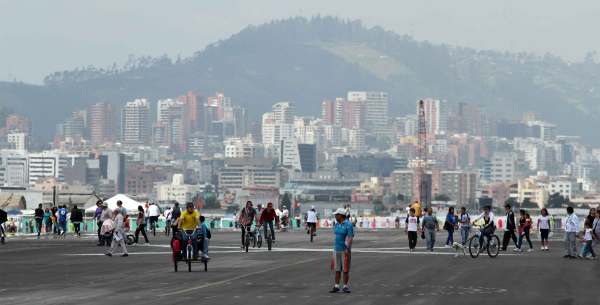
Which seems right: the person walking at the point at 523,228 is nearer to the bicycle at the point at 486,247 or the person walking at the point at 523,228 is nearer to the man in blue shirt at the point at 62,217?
the bicycle at the point at 486,247

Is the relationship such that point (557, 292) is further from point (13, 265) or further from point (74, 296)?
point (13, 265)

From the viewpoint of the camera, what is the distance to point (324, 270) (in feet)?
140

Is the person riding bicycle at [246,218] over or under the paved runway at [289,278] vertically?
over

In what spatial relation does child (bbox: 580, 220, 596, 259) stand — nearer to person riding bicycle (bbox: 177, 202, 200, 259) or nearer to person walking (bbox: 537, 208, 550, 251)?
person walking (bbox: 537, 208, 550, 251)

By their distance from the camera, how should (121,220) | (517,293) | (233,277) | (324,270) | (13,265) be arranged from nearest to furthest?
(517,293) → (233,277) → (324,270) → (13,265) → (121,220)

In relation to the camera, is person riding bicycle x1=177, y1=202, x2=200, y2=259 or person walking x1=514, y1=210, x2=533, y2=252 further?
person walking x1=514, y1=210, x2=533, y2=252

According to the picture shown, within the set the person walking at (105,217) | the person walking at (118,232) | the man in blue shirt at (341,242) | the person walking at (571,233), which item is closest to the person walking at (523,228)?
the person walking at (571,233)

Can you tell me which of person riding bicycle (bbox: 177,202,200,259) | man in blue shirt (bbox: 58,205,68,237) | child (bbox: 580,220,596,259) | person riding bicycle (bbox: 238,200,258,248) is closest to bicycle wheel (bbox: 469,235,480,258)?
child (bbox: 580,220,596,259)

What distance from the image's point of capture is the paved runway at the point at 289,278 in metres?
33.2

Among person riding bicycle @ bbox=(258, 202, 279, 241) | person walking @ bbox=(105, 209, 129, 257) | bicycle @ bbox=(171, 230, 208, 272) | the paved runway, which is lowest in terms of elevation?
the paved runway

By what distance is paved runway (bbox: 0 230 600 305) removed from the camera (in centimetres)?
3322

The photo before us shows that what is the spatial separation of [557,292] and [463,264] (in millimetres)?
11498

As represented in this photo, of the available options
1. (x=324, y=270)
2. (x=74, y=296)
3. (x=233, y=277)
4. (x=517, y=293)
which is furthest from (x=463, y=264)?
(x=74, y=296)

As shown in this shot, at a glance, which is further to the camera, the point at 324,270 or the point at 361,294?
the point at 324,270
